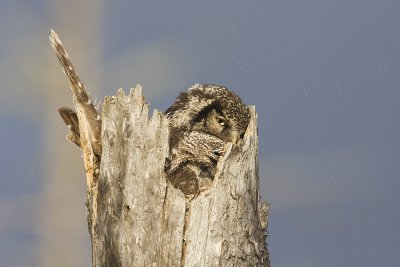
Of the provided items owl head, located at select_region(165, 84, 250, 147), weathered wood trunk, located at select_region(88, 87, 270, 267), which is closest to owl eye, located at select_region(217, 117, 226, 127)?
owl head, located at select_region(165, 84, 250, 147)

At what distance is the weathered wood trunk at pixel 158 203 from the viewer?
303 centimetres

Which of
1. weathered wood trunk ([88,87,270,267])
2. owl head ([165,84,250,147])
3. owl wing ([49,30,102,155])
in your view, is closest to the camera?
weathered wood trunk ([88,87,270,267])

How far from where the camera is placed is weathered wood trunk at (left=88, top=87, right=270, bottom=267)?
3.03 meters

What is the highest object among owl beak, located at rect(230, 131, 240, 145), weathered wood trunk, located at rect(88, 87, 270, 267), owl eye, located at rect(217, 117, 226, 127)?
owl eye, located at rect(217, 117, 226, 127)

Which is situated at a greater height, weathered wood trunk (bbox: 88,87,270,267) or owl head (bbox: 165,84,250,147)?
owl head (bbox: 165,84,250,147)

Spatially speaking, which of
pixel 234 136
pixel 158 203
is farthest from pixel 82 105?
pixel 234 136

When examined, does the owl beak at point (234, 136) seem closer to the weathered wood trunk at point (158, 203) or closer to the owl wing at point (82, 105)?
the weathered wood trunk at point (158, 203)

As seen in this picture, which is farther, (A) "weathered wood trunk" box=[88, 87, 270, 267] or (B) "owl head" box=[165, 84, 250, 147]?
(B) "owl head" box=[165, 84, 250, 147]

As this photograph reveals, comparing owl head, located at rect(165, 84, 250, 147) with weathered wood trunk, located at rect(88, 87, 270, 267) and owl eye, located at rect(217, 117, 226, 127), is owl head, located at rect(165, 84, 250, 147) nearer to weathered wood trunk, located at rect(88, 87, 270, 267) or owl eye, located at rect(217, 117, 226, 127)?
owl eye, located at rect(217, 117, 226, 127)

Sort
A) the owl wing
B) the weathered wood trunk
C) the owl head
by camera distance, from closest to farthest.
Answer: the weathered wood trunk → the owl wing → the owl head

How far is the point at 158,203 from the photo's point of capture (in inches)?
119

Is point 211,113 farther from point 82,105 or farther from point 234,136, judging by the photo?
point 82,105

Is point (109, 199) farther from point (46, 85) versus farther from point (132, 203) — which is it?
point (46, 85)

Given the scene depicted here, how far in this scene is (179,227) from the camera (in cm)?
302
